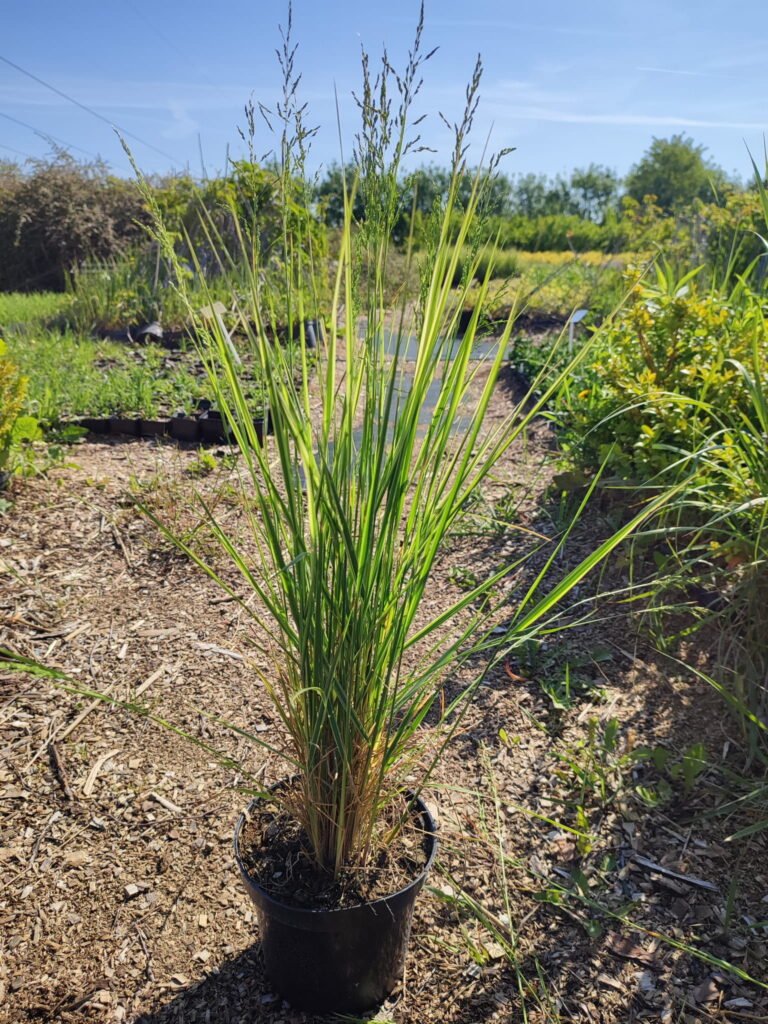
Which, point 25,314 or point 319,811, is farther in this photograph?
point 25,314

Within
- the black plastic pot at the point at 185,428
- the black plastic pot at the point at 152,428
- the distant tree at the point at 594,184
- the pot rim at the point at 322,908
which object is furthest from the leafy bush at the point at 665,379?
the distant tree at the point at 594,184

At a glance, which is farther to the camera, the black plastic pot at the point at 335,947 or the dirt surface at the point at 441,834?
the dirt surface at the point at 441,834

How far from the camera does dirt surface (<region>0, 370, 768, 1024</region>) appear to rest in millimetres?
1472

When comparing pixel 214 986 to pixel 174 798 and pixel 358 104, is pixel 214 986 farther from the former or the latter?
pixel 358 104

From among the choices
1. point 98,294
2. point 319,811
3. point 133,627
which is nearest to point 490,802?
point 319,811

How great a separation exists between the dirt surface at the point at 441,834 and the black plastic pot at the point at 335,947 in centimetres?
8

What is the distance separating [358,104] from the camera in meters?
0.97

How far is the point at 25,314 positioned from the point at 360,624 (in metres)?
8.28

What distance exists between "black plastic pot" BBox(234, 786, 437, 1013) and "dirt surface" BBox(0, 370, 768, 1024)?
0.25 feet

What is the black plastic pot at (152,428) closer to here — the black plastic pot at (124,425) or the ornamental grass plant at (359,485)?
the black plastic pot at (124,425)

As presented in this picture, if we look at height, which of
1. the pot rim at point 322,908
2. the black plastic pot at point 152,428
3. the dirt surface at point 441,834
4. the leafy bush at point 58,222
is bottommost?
the dirt surface at point 441,834

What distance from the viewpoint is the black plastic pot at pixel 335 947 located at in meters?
1.27

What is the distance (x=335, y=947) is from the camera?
4.28 ft

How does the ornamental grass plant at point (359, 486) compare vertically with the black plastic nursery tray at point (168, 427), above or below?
above
